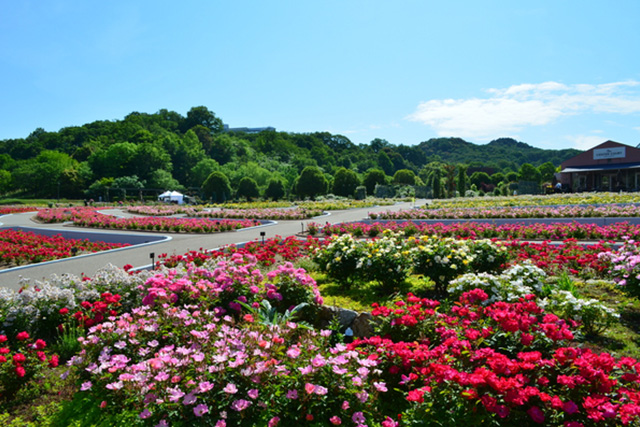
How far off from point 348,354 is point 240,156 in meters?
82.3

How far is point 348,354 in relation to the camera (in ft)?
8.24

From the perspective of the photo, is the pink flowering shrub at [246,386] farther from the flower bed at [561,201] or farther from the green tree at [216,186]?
the green tree at [216,186]

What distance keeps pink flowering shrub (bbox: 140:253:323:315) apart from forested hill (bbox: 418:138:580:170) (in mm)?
103263

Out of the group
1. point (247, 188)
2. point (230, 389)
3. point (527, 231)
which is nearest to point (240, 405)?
point (230, 389)

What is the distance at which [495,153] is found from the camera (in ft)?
385

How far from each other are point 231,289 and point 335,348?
5.93 ft

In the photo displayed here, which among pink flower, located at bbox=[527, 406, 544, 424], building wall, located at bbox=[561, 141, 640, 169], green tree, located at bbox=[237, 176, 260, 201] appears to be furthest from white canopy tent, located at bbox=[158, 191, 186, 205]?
building wall, located at bbox=[561, 141, 640, 169]

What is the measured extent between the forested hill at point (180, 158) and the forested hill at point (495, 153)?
1.72ft

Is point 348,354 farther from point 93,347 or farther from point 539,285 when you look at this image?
point 539,285

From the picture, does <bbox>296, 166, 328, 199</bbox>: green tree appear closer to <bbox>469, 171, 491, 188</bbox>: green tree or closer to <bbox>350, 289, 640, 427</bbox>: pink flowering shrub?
<bbox>350, 289, 640, 427</bbox>: pink flowering shrub

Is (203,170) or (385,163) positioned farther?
(385,163)

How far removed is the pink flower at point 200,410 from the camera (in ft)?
7.07

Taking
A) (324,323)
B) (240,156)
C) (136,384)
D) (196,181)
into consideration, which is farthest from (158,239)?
(240,156)

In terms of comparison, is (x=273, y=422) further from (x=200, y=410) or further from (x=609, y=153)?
(x=609, y=153)
